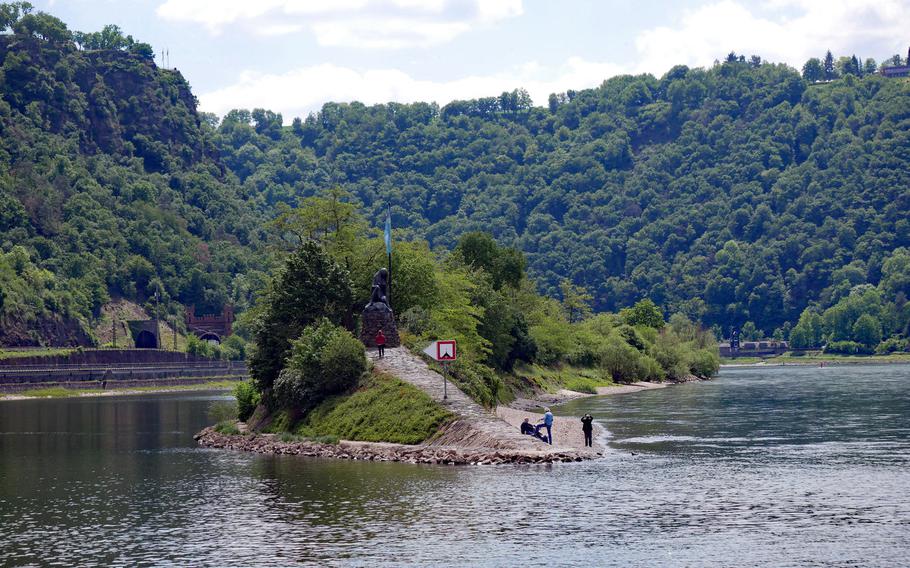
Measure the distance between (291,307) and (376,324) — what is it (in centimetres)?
590

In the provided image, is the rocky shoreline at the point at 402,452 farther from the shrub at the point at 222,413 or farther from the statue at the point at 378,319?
the shrub at the point at 222,413

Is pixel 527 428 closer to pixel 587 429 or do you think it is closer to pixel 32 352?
pixel 587 429

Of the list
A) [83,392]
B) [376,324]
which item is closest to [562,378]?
[376,324]

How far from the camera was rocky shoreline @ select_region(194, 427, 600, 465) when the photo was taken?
60.9 metres

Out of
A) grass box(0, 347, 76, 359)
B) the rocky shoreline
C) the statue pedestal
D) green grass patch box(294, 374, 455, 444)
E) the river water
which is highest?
grass box(0, 347, 76, 359)

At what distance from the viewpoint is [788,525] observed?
43.1 metres

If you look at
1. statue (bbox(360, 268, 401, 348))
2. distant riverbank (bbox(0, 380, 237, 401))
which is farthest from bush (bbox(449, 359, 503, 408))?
distant riverbank (bbox(0, 380, 237, 401))

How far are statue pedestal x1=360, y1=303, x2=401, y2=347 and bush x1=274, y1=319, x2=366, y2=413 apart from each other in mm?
4303

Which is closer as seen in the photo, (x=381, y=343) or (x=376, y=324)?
(x=381, y=343)

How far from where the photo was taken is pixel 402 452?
64.9 metres

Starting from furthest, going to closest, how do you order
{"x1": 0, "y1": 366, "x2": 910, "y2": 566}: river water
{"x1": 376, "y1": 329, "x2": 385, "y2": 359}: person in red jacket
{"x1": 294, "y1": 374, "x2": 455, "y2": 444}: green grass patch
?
{"x1": 376, "y1": 329, "x2": 385, "y2": 359}: person in red jacket, {"x1": 294, "y1": 374, "x2": 455, "y2": 444}: green grass patch, {"x1": 0, "y1": 366, "x2": 910, "y2": 566}: river water

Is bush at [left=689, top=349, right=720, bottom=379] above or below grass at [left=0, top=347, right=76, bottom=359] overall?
below

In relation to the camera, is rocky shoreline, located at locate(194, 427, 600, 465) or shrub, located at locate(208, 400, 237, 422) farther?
shrub, located at locate(208, 400, 237, 422)

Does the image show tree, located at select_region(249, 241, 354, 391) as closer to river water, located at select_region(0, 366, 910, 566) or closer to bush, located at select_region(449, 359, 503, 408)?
river water, located at select_region(0, 366, 910, 566)
